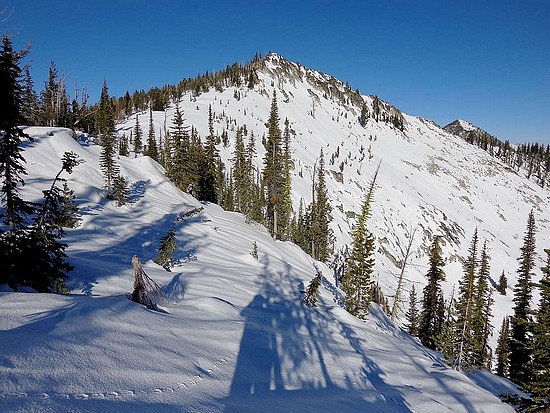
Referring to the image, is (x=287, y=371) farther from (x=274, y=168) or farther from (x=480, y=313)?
(x=274, y=168)

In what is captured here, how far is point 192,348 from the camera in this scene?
20.0ft

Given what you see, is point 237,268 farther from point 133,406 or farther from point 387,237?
point 387,237

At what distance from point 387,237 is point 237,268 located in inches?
2695

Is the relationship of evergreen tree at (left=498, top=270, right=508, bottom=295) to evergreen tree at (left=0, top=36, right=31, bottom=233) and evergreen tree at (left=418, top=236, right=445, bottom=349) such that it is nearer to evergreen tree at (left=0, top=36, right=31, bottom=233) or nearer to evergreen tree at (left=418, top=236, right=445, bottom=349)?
evergreen tree at (left=418, top=236, right=445, bottom=349)

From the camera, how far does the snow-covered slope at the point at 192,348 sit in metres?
3.96

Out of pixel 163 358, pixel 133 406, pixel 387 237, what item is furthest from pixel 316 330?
pixel 387 237

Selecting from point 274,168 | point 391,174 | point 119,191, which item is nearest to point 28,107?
point 119,191

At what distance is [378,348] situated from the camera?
12.0 meters

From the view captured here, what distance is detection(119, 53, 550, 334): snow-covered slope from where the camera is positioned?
77.6m

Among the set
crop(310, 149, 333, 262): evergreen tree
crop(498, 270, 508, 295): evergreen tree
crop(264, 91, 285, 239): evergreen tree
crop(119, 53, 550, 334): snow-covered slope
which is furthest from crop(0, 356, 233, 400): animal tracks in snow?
crop(498, 270, 508, 295): evergreen tree

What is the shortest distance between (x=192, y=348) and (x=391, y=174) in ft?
347

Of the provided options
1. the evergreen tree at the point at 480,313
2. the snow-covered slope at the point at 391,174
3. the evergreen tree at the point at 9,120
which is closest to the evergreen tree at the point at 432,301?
the evergreen tree at the point at 480,313

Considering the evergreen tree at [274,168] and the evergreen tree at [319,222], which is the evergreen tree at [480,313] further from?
the evergreen tree at [319,222]

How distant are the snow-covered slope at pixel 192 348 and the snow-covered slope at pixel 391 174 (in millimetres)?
47907
